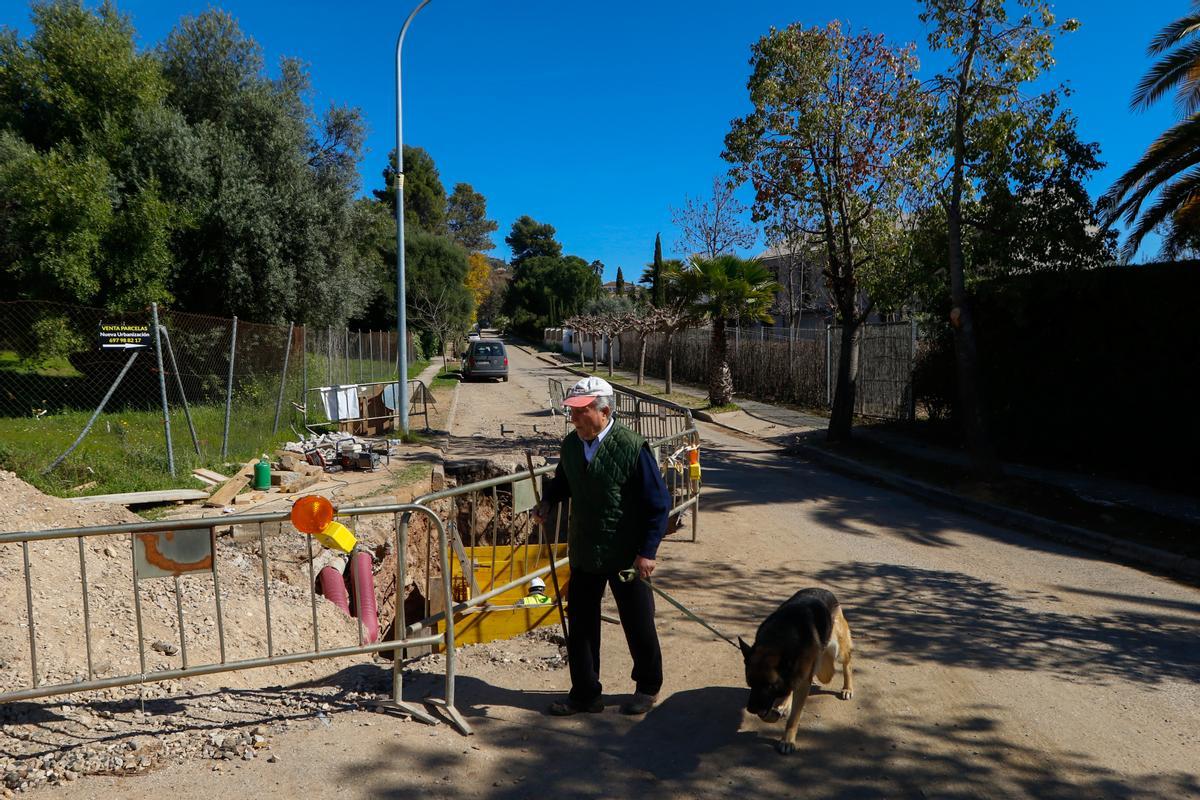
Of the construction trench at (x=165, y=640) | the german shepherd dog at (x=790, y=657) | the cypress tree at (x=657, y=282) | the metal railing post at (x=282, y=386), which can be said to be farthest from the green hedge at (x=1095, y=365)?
the cypress tree at (x=657, y=282)

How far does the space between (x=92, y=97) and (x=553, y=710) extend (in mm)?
17851

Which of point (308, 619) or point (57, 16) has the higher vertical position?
point (57, 16)

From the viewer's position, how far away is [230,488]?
30.0ft

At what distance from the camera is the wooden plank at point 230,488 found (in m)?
8.80

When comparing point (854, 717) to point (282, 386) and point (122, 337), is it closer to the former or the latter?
point (122, 337)

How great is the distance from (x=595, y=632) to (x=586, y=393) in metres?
1.24

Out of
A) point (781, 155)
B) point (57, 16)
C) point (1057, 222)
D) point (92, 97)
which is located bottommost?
point (1057, 222)

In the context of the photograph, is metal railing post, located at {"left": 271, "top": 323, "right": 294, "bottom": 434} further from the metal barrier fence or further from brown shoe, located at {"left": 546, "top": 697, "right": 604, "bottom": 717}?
brown shoe, located at {"left": 546, "top": 697, "right": 604, "bottom": 717}

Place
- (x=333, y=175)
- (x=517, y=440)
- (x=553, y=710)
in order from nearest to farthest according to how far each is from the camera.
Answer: (x=553, y=710) → (x=517, y=440) → (x=333, y=175)

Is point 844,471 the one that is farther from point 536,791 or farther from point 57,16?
point 57,16

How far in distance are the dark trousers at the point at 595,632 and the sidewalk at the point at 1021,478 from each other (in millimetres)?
5804

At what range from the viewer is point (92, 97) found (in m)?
16.1

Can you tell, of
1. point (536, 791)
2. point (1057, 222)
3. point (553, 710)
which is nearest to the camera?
point (536, 791)

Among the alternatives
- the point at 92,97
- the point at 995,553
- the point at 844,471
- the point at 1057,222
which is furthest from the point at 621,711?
the point at 92,97
